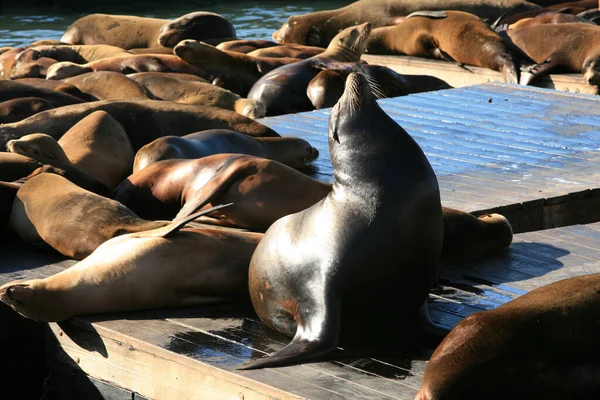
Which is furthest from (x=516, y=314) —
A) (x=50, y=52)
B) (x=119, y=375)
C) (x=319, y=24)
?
(x=319, y=24)

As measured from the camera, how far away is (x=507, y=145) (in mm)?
7629

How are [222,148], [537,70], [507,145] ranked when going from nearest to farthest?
1. [222,148]
2. [507,145]
3. [537,70]

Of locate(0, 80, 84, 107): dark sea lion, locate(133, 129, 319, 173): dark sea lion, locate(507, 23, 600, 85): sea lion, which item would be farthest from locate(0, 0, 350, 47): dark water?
locate(133, 129, 319, 173): dark sea lion

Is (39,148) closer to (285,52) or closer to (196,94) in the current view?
(196,94)

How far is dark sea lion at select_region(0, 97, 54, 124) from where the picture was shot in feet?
25.8

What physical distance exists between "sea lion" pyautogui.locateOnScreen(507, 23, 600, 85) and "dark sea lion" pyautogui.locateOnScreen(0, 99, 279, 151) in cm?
434

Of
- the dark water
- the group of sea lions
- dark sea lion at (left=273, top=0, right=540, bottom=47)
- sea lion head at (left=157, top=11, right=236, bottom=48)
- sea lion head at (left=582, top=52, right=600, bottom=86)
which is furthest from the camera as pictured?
the dark water

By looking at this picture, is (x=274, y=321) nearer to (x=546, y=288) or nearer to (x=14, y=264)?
(x=546, y=288)

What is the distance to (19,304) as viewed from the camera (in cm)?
431

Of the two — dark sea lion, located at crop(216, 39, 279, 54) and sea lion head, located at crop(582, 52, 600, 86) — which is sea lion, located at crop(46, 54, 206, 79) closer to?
dark sea lion, located at crop(216, 39, 279, 54)

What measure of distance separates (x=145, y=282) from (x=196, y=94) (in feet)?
16.8

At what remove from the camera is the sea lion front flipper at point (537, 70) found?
1104 cm

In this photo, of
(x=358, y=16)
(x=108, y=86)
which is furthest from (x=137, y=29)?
(x=108, y=86)

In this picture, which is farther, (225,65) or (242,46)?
(242,46)
